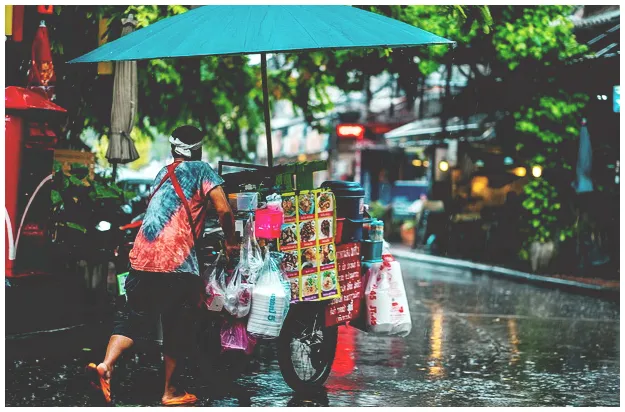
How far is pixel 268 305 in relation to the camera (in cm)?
605

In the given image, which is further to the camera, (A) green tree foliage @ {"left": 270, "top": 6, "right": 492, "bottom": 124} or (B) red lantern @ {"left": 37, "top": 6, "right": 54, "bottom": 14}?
(A) green tree foliage @ {"left": 270, "top": 6, "right": 492, "bottom": 124}

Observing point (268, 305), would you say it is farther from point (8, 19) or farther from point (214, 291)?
point (8, 19)

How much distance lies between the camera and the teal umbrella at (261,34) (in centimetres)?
610

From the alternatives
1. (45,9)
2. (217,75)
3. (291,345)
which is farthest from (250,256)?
(217,75)

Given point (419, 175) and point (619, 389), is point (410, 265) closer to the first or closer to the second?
point (419, 175)

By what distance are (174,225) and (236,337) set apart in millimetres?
875

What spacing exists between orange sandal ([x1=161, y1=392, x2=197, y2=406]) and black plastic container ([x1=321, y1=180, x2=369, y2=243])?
1579 mm

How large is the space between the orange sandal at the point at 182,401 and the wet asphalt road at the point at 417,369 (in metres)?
0.19

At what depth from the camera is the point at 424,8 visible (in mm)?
14750

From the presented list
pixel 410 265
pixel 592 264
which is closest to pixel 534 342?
pixel 592 264

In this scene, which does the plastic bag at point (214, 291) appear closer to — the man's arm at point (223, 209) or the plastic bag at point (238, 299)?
the plastic bag at point (238, 299)

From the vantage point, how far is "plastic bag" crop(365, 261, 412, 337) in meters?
6.89

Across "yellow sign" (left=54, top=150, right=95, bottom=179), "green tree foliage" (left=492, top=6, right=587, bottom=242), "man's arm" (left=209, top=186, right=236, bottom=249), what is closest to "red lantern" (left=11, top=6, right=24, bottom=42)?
"yellow sign" (left=54, top=150, right=95, bottom=179)

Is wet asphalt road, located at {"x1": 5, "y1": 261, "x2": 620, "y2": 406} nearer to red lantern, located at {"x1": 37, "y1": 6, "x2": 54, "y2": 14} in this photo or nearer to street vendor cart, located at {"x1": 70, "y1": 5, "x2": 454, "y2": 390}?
street vendor cart, located at {"x1": 70, "y1": 5, "x2": 454, "y2": 390}
